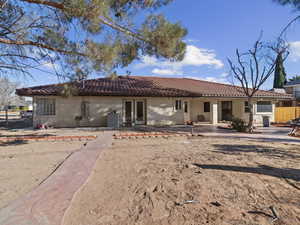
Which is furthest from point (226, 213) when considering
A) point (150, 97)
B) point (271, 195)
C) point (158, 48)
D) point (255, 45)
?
point (255, 45)

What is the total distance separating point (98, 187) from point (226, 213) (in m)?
2.72

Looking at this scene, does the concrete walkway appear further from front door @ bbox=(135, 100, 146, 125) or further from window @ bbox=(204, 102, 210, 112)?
window @ bbox=(204, 102, 210, 112)

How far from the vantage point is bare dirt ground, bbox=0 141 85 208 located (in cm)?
377

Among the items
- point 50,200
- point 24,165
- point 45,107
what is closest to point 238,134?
point 50,200

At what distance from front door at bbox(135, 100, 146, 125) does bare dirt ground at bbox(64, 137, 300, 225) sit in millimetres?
8855

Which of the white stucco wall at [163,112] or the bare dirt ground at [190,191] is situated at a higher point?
the white stucco wall at [163,112]

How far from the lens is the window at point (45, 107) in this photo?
1317cm

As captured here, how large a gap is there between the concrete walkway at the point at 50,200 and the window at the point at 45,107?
9778mm

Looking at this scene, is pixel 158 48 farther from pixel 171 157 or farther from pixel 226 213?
pixel 226 213

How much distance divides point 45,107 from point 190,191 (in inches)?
535

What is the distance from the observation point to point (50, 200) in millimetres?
3277

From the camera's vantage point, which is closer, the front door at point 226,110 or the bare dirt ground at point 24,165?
the bare dirt ground at point 24,165

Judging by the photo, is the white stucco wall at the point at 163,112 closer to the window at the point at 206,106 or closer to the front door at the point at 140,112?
the front door at the point at 140,112

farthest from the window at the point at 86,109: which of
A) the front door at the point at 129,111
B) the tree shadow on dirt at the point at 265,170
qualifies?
the tree shadow on dirt at the point at 265,170
